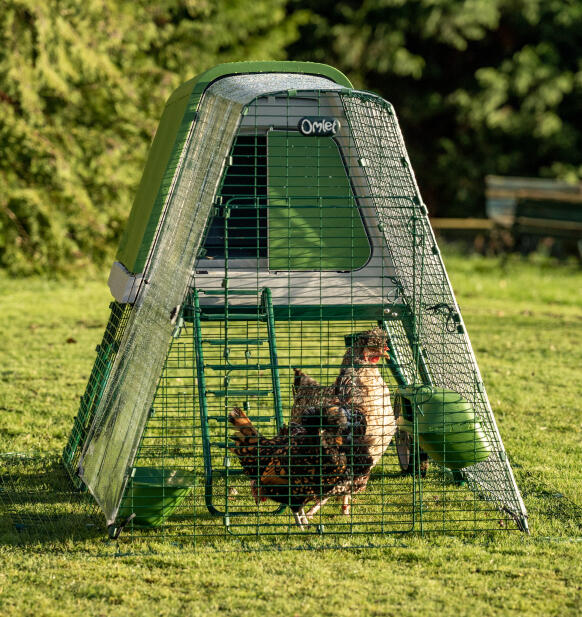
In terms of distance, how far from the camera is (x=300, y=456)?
4676 millimetres

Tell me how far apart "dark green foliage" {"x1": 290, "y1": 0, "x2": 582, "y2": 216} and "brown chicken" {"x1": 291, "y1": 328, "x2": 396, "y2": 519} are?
72.3 feet

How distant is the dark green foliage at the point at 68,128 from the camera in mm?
14828

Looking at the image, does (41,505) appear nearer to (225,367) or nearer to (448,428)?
(225,367)

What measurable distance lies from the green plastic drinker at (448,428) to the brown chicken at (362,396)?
0.47 ft

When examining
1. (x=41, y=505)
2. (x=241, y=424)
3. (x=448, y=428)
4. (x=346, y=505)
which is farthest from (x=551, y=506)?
(x=41, y=505)

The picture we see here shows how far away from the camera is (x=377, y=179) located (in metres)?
5.54

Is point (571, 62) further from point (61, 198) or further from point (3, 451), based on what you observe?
point (3, 451)

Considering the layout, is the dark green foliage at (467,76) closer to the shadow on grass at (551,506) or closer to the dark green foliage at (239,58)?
the dark green foliage at (239,58)

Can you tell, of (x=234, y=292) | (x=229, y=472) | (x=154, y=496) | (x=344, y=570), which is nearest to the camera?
(x=344, y=570)

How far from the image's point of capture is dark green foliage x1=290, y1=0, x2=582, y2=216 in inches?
1038

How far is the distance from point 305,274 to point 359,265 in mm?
386

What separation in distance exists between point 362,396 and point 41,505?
5.87ft

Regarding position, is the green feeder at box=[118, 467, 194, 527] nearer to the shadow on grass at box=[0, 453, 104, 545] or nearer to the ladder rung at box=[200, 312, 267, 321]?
the shadow on grass at box=[0, 453, 104, 545]

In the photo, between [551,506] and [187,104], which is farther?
[187,104]
